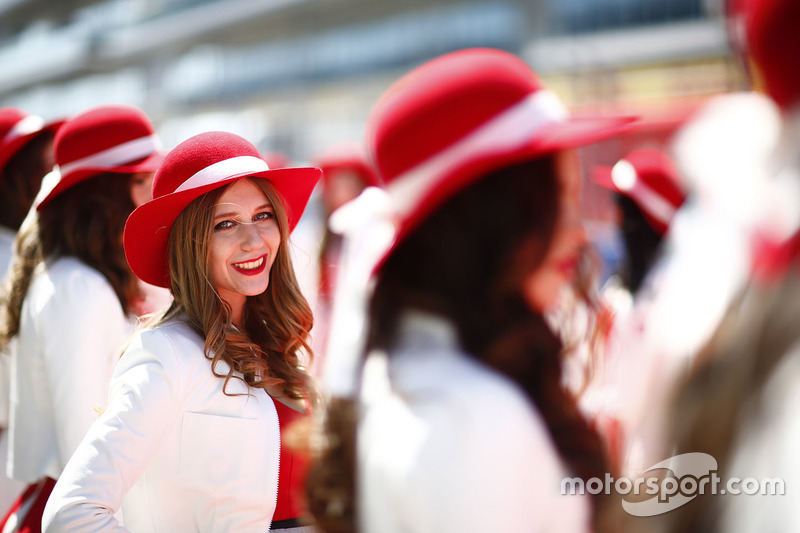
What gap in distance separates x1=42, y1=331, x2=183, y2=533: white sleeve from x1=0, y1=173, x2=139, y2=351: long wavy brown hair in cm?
78

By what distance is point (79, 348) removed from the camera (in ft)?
7.21

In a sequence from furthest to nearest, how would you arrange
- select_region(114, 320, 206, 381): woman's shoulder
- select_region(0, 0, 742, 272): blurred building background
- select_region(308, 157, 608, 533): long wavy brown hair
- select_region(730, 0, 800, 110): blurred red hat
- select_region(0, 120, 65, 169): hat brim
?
select_region(0, 0, 742, 272): blurred building background → select_region(0, 120, 65, 169): hat brim → select_region(114, 320, 206, 381): woman's shoulder → select_region(308, 157, 608, 533): long wavy brown hair → select_region(730, 0, 800, 110): blurred red hat

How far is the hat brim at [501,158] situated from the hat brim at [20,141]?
8.37 feet

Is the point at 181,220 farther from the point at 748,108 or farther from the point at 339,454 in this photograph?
the point at 748,108

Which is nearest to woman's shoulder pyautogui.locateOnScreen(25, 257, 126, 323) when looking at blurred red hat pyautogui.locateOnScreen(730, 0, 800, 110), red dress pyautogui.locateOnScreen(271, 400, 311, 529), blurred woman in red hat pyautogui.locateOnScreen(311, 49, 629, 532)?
red dress pyautogui.locateOnScreen(271, 400, 311, 529)

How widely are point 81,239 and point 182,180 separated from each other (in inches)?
28.8

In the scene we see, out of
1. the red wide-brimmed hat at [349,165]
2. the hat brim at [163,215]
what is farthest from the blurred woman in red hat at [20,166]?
the red wide-brimmed hat at [349,165]

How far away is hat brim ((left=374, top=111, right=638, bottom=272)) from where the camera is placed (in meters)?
1.10

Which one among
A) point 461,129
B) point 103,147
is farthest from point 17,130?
point 461,129

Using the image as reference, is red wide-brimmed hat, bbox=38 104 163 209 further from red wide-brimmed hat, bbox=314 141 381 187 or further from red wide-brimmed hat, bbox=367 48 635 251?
red wide-brimmed hat, bbox=314 141 381 187

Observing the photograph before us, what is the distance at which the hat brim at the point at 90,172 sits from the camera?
8.21ft

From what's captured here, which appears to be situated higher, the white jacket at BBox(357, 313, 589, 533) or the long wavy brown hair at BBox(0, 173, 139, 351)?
the long wavy brown hair at BBox(0, 173, 139, 351)

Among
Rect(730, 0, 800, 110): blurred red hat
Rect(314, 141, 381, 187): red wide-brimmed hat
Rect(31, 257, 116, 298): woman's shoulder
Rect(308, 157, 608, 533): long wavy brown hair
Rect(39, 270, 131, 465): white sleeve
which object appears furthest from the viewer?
Rect(314, 141, 381, 187): red wide-brimmed hat

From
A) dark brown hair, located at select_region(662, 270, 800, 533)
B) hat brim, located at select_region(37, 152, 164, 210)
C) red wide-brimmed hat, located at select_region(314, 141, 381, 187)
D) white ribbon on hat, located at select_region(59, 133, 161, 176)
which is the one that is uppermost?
red wide-brimmed hat, located at select_region(314, 141, 381, 187)
